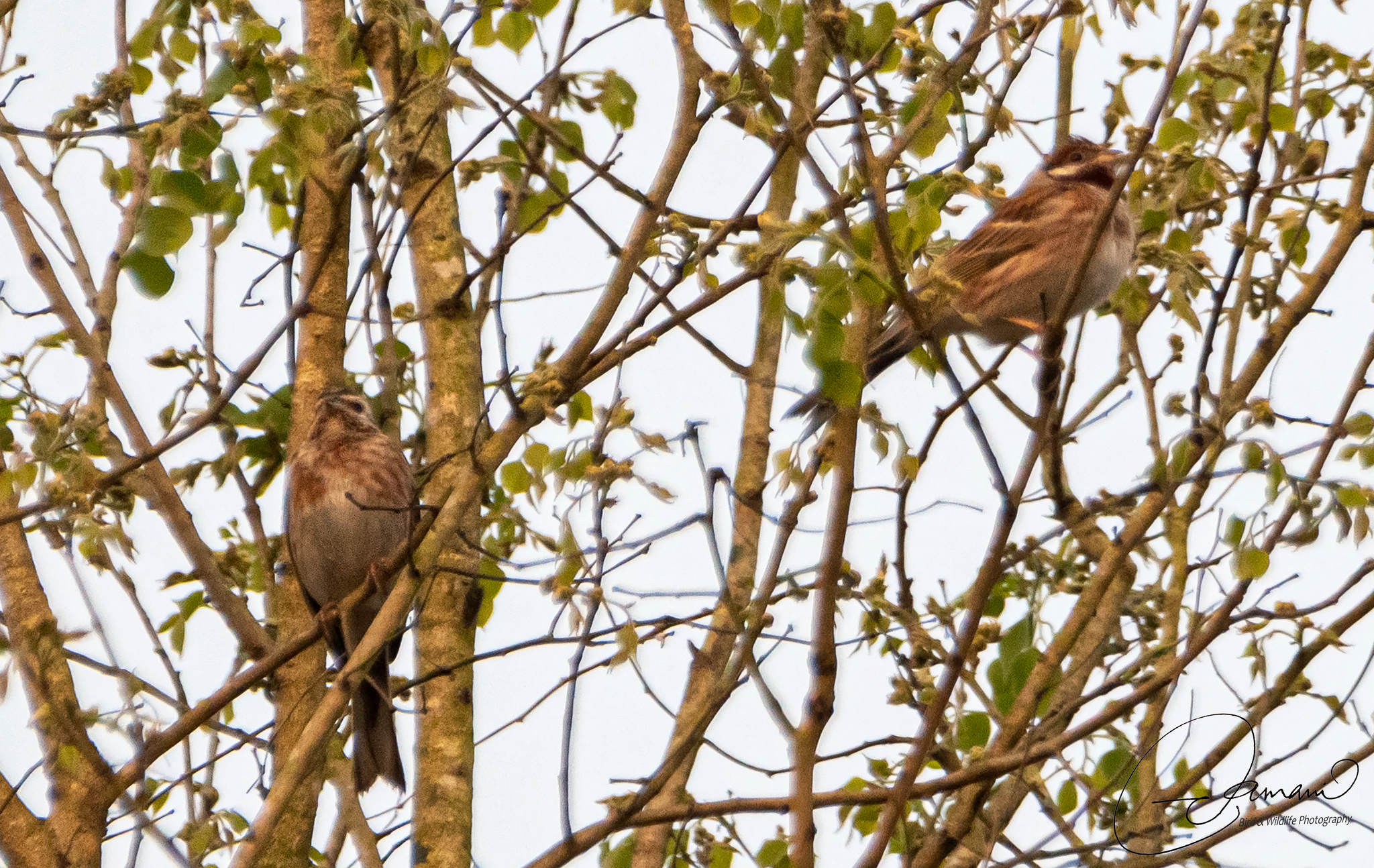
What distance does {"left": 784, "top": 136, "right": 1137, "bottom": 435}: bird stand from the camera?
22.6 ft

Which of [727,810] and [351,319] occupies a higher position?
[351,319]

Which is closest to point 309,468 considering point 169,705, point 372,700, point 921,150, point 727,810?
point 372,700

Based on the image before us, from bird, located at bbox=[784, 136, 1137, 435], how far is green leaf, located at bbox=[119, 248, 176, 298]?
3685 mm

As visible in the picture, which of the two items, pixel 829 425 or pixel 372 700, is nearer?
pixel 829 425

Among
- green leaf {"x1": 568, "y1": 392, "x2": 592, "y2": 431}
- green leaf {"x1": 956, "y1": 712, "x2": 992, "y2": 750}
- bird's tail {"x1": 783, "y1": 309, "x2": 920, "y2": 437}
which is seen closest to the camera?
green leaf {"x1": 956, "y1": 712, "x2": 992, "y2": 750}

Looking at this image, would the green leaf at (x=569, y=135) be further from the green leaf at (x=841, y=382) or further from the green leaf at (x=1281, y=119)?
the green leaf at (x=1281, y=119)

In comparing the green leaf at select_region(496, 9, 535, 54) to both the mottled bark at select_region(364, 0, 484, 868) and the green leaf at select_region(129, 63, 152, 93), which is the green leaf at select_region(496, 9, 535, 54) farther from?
the green leaf at select_region(129, 63, 152, 93)

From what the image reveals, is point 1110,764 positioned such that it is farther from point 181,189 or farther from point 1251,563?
point 181,189

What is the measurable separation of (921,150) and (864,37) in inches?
19.9

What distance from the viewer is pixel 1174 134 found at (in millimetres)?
4953

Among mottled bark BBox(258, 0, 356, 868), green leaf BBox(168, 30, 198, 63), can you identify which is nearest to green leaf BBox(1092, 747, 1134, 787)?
mottled bark BBox(258, 0, 356, 868)

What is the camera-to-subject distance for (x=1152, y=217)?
5.47 meters

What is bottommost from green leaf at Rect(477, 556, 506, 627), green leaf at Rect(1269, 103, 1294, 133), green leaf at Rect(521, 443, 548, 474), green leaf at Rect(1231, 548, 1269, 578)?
green leaf at Rect(1231, 548, 1269, 578)

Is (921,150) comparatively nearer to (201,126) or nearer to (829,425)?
(829,425)
